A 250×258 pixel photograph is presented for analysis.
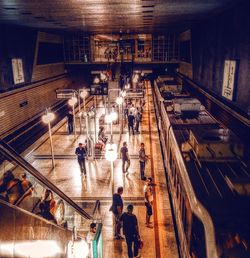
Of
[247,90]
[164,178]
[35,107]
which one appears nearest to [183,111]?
[247,90]

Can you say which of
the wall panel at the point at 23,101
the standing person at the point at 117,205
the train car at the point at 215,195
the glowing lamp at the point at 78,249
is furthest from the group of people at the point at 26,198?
the wall panel at the point at 23,101

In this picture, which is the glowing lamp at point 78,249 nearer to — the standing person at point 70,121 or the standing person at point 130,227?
the standing person at point 130,227

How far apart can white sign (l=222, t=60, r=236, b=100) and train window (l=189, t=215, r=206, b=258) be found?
7583mm

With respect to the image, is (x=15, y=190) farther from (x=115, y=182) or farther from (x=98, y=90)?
(x=98, y=90)

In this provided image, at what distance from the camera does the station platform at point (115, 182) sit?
806 cm

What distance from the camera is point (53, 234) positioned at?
21.8 ft

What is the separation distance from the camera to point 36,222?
5.95 meters

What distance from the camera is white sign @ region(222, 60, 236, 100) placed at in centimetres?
1086

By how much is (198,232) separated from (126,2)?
698 cm

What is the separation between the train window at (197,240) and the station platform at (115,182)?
3108 mm

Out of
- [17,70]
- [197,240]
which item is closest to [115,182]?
[197,240]

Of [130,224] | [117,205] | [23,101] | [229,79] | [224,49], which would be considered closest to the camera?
[130,224]

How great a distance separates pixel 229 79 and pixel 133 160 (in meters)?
5.85

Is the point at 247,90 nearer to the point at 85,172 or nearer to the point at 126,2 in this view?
the point at 126,2
